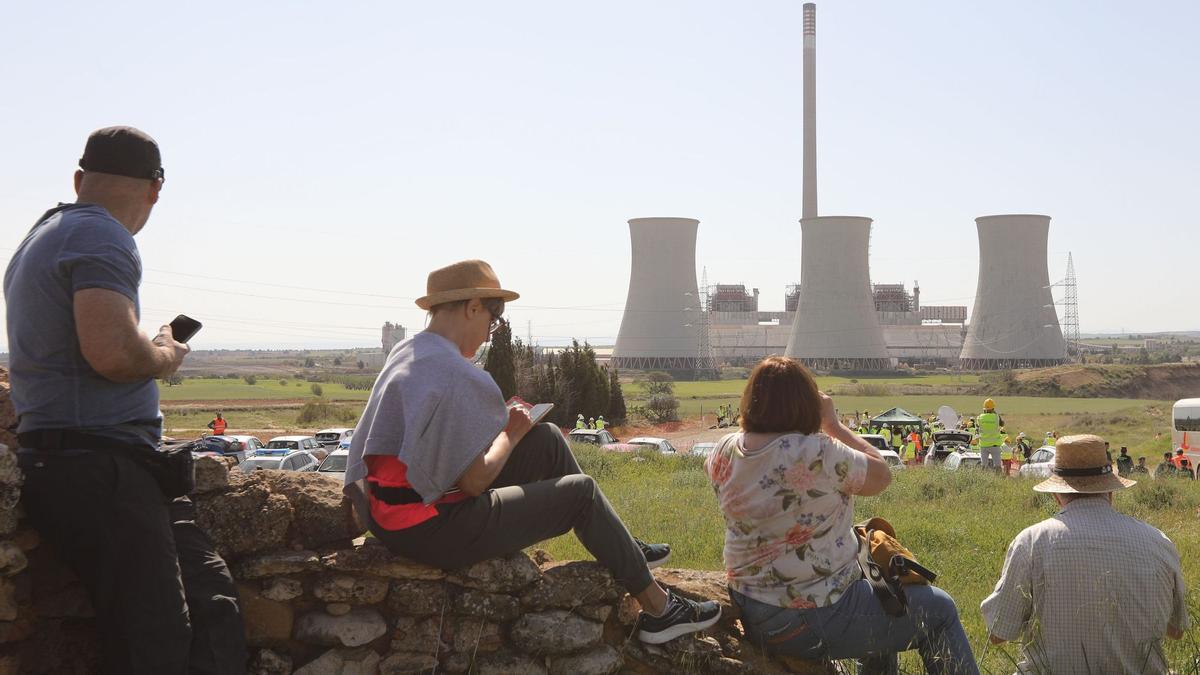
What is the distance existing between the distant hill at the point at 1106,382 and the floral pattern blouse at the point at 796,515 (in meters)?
47.7

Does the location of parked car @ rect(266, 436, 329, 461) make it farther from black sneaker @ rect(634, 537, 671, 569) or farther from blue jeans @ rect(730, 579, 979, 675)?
blue jeans @ rect(730, 579, 979, 675)

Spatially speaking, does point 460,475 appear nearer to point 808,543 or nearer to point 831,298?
point 808,543

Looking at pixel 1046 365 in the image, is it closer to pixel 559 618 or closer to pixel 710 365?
pixel 710 365

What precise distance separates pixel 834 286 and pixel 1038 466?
37.6 metres

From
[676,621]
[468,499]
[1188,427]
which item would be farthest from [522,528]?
[1188,427]

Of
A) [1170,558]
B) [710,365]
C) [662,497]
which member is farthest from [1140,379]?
[1170,558]

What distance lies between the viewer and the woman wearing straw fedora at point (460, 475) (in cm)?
276

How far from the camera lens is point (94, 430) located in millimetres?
2377

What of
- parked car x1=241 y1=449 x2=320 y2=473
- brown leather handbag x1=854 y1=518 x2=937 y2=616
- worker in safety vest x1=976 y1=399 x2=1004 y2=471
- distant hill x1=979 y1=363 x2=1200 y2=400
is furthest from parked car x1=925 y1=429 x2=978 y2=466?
distant hill x1=979 y1=363 x2=1200 y2=400

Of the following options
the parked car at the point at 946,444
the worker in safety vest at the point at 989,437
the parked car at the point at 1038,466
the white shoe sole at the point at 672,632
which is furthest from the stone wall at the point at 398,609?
the parked car at the point at 946,444

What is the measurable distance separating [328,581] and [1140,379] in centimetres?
5361

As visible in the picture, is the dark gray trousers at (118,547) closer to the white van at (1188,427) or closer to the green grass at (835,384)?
the white van at (1188,427)

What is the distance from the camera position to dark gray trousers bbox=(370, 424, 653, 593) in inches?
110

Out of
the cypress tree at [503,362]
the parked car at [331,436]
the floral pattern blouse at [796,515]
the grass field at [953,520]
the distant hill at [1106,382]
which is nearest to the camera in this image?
the floral pattern blouse at [796,515]
